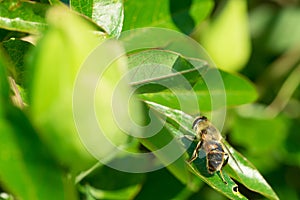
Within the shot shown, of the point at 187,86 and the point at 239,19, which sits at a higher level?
the point at 187,86

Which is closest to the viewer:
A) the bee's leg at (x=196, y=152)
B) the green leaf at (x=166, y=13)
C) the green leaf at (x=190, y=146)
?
the green leaf at (x=190, y=146)

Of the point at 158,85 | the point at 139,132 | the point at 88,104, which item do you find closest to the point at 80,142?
the point at 88,104

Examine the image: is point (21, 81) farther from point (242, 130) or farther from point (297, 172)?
point (297, 172)

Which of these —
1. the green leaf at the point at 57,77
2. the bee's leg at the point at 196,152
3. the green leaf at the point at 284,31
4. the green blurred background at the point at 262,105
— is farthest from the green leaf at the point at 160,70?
the green leaf at the point at 284,31

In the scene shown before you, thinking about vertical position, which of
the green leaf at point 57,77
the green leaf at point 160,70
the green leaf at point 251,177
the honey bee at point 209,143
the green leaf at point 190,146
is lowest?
the green leaf at point 251,177

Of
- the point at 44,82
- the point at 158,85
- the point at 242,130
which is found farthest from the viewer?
the point at 242,130

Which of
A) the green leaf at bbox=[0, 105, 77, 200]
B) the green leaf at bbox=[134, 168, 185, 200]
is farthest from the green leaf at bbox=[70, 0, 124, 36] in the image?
the green leaf at bbox=[134, 168, 185, 200]

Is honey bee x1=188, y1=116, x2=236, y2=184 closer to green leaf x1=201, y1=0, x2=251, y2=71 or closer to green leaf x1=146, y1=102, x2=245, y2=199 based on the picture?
green leaf x1=146, y1=102, x2=245, y2=199

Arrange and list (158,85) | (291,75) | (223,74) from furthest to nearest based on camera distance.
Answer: (291,75), (223,74), (158,85)

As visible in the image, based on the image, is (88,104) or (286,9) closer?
(88,104)

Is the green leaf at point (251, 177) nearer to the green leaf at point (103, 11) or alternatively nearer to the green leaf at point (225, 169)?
the green leaf at point (225, 169)
